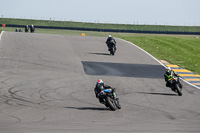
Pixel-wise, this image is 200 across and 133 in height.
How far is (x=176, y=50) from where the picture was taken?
138 feet

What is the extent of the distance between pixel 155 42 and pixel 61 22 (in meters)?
55.3

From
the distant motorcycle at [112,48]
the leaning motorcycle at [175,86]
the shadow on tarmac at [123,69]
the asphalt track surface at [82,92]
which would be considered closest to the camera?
the asphalt track surface at [82,92]

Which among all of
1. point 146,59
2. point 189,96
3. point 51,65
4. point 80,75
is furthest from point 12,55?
point 189,96

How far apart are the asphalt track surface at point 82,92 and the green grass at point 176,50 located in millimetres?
2098

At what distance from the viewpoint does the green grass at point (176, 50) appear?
116 ft

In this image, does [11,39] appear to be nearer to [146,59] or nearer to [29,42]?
[29,42]

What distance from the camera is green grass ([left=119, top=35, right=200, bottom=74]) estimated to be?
35.5 m

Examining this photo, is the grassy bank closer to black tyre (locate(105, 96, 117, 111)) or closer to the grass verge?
the grass verge

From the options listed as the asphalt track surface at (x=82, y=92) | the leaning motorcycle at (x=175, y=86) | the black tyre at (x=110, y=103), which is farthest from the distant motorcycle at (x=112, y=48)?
the black tyre at (x=110, y=103)

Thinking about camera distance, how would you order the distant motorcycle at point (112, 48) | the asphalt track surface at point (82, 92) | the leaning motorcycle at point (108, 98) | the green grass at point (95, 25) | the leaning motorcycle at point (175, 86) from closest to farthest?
the asphalt track surface at point (82, 92) → the leaning motorcycle at point (108, 98) → the leaning motorcycle at point (175, 86) → the distant motorcycle at point (112, 48) → the green grass at point (95, 25)

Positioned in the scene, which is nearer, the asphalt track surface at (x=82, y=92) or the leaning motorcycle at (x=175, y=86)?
the asphalt track surface at (x=82, y=92)

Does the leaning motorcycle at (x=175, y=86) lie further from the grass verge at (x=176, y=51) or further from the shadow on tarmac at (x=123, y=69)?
the grass verge at (x=176, y=51)

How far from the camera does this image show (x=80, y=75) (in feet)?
88.0

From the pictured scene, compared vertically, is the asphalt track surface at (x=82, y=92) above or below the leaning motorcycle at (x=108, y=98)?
below
